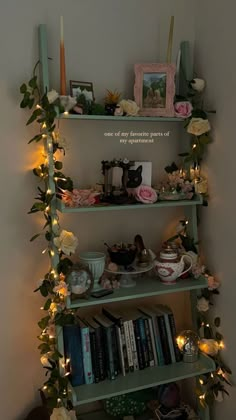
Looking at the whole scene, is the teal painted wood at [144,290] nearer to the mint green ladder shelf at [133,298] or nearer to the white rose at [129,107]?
the mint green ladder shelf at [133,298]

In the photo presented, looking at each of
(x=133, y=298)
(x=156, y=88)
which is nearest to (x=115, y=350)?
(x=133, y=298)

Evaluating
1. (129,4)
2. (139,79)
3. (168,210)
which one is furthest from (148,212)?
(129,4)

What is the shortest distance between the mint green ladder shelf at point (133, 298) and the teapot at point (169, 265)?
0.15ft

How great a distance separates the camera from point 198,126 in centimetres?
176

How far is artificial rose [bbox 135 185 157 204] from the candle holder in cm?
68

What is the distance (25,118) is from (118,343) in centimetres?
108

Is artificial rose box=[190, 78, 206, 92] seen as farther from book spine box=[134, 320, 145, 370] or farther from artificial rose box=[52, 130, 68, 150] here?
book spine box=[134, 320, 145, 370]

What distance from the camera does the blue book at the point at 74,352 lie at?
1.73 m

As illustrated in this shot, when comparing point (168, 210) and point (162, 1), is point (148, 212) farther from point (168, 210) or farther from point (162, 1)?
point (162, 1)

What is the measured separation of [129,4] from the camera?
1.81 meters

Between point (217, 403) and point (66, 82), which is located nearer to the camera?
point (66, 82)

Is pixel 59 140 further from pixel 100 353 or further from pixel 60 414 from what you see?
pixel 60 414

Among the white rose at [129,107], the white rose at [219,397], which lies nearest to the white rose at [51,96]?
the white rose at [129,107]

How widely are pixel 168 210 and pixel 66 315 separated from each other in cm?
75
